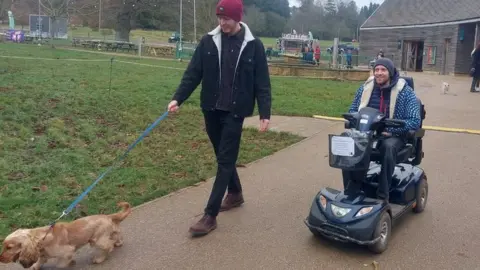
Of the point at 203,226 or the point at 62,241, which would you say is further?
the point at 203,226

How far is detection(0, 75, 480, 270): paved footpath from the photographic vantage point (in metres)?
4.46

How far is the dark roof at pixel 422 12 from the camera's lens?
3493cm

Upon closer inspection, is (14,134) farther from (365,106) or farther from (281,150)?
(365,106)

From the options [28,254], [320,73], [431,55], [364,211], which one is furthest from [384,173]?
[431,55]

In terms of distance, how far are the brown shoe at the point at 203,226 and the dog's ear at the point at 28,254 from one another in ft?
4.72

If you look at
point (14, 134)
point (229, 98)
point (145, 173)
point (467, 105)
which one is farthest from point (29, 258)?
point (467, 105)

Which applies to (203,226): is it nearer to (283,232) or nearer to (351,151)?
(283,232)

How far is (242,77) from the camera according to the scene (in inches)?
196

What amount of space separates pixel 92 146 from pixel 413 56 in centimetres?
3806

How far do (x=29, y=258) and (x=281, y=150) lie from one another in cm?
531

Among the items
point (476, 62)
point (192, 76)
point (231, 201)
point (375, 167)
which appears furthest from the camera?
point (476, 62)

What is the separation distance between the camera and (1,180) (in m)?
6.05

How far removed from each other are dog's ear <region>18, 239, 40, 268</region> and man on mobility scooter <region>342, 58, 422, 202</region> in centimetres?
265

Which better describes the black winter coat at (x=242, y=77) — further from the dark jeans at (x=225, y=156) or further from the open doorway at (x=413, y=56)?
the open doorway at (x=413, y=56)
